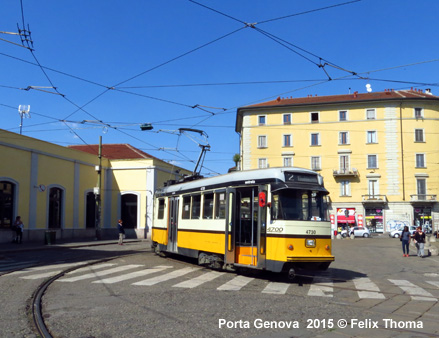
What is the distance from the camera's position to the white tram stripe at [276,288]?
10102 millimetres

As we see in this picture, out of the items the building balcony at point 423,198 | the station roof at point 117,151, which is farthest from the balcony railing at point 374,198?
the station roof at point 117,151

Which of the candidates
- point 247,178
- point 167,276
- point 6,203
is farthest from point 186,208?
point 6,203

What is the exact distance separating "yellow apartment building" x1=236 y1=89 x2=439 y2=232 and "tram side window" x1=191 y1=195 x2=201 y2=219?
134ft

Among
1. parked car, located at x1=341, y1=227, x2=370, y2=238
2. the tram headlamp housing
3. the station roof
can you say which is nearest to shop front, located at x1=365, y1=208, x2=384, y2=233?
parked car, located at x1=341, y1=227, x2=370, y2=238

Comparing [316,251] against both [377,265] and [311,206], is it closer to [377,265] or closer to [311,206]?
[311,206]

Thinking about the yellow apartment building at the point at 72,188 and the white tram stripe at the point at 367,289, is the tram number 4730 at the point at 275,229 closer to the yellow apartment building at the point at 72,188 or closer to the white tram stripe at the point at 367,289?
the white tram stripe at the point at 367,289

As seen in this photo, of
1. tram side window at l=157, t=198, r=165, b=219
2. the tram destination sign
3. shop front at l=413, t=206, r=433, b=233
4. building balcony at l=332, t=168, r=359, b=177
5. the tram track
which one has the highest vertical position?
building balcony at l=332, t=168, r=359, b=177

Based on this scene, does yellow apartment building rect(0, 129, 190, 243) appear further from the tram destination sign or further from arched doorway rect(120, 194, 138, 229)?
the tram destination sign

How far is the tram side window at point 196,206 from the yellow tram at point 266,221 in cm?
45

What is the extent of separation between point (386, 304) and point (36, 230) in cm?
2627

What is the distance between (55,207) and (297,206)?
25446 mm

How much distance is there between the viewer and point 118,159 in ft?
134

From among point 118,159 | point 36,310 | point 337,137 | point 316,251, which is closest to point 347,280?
point 316,251

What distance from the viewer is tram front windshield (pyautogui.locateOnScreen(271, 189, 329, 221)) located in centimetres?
1147
